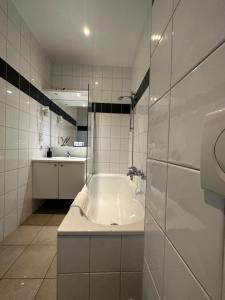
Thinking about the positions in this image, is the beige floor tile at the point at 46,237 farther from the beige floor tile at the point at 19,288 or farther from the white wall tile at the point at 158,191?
the white wall tile at the point at 158,191

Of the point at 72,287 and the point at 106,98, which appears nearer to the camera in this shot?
the point at 72,287

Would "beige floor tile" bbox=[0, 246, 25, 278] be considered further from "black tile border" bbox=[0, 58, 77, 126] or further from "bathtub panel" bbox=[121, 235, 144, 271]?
"black tile border" bbox=[0, 58, 77, 126]

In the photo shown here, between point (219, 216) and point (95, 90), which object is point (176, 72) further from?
point (95, 90)

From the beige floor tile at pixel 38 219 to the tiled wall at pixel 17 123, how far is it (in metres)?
0.07

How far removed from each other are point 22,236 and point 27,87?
175cm

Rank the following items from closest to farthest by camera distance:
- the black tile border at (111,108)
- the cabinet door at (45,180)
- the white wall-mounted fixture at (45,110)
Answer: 1. the cabinet door at (45,180)
2. the white wall-mounted fixture at (45,110)
3. the black tile border at (111,108)

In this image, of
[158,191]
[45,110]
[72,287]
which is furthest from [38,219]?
[158,191]

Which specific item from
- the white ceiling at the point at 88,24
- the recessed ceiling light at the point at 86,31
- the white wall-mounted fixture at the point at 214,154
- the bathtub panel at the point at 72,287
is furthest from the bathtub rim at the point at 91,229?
the recessed ceiling light at the point at 86,31

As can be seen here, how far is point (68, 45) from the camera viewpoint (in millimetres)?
2590

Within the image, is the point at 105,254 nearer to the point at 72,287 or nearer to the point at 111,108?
the point at 72,287

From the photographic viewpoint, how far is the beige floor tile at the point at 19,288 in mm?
1243

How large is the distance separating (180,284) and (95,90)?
3107 mm

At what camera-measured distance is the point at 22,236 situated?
2.01 meters

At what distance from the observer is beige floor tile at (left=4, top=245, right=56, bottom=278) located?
1444mm
